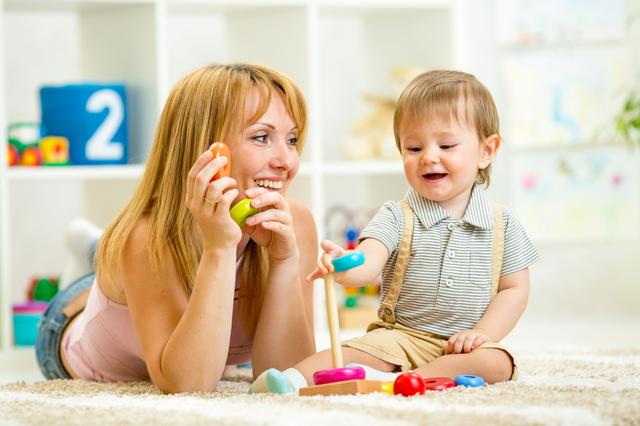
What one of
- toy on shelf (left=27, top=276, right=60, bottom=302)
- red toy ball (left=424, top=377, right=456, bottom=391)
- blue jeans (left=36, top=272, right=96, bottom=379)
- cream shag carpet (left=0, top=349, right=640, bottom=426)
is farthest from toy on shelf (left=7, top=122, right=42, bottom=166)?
red toy ball (left=424, top=377, right=456, bottom=391)

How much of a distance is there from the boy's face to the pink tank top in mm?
377

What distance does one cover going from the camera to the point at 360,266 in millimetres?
A: 1351

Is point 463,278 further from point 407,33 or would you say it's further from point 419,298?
point 407,33

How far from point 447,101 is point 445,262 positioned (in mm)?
238

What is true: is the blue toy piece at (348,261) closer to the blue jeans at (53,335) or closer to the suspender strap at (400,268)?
the suspender strap at (400,268)

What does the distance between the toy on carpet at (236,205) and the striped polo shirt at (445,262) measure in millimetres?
204

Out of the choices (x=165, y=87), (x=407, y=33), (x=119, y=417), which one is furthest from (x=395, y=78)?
(x=119, y=417)

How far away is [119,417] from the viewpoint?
3.61 ft

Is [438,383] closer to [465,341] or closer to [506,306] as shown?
[465,341]

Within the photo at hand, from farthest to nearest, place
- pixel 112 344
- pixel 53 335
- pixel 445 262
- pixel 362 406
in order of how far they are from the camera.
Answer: pixel 53 335 → pixel 112 344 → pixel 445 262 → pixel 362 406

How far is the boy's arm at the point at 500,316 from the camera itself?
4.45 ft

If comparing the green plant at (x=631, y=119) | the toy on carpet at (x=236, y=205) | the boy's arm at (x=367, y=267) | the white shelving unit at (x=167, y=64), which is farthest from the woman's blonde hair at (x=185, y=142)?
the green plant at (x=631, y=119)

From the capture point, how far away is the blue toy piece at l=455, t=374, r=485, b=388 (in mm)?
1273

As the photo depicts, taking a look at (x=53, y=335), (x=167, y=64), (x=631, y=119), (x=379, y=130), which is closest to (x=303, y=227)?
(x=53, y=335)
